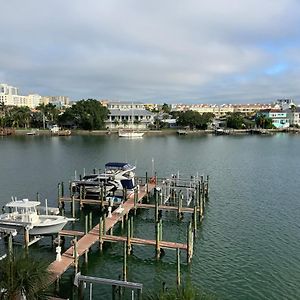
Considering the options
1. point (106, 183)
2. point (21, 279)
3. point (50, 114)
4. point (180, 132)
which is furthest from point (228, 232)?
point (50, 114)

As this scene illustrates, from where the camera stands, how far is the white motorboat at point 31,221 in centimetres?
3048

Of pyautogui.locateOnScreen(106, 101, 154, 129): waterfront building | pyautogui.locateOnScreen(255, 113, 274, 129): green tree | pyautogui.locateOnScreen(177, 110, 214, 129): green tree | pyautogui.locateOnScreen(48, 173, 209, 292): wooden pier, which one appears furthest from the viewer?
pyautogui.locateOnScreen(255, 113, 274, 129): green tree

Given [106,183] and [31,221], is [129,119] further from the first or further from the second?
[31,221]

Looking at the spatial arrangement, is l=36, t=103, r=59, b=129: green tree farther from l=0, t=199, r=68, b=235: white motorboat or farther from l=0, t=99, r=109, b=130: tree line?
l=0, t=199, r=68, b=235: white motorboat

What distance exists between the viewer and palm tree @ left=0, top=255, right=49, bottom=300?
15391mm

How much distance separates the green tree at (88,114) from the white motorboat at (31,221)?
131111 millimetres

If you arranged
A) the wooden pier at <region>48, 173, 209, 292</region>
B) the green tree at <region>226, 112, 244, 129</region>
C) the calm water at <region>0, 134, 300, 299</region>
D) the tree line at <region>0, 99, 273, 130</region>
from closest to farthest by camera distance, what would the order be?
the wooden pier at <region>48, 173, 209, 292</region>
the calm water at <region>0, 134, 300, 299</region>
the tree line at <region>0, 99, 273, 130</region>
the green tree at <region>226, 112, 244, 129</region>

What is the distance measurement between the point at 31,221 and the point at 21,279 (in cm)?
1592

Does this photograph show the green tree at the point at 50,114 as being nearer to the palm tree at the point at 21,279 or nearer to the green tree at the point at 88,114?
the green tree at the point at 88,114

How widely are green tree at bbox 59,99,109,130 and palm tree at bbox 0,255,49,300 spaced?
14687 cm

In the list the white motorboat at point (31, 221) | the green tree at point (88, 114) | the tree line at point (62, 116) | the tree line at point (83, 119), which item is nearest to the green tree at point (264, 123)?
the tree line at point (83, 119)

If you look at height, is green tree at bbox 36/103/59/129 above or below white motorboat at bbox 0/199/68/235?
above

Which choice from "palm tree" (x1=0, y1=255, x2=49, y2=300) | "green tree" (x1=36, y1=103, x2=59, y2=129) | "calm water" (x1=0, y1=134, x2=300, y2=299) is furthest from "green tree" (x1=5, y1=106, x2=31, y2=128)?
"palm tree" (x1=0, y1=255, x2=49, y2=300)

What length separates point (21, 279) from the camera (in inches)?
613
